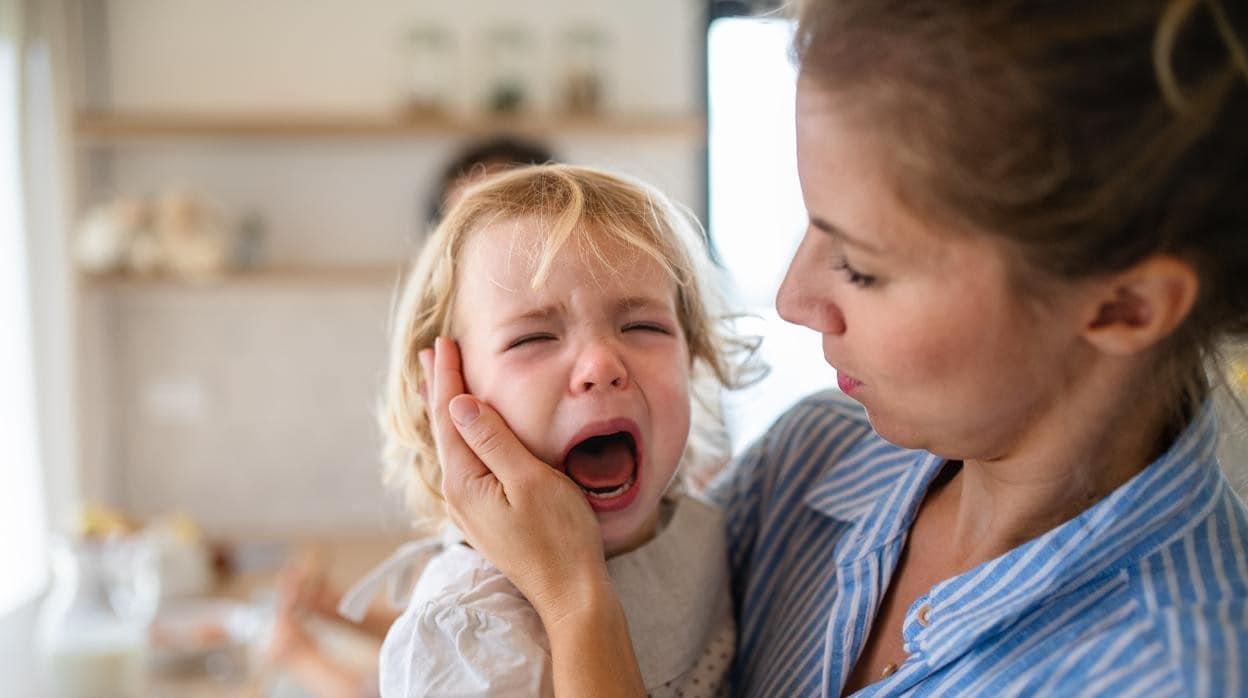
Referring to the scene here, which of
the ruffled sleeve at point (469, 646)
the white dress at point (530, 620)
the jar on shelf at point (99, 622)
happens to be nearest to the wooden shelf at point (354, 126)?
the jar on shelf at point (99, 622)

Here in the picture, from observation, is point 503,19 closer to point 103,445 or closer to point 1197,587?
point 103,445

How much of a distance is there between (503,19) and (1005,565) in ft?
10.7

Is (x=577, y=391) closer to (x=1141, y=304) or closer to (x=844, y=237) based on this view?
(x=844, y=237)

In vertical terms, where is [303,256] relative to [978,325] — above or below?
below

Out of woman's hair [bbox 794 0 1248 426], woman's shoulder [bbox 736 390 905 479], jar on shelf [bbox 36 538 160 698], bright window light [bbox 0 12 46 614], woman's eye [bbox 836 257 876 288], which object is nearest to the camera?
woman's hair [bbox 794 0 1248 426]

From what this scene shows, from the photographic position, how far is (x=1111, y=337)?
2.33ft

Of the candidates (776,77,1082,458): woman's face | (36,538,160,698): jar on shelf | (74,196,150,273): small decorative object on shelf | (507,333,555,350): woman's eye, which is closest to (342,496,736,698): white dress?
(507,333,555,350): woman's eye

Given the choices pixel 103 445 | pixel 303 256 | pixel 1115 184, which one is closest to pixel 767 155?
pixel 303 256

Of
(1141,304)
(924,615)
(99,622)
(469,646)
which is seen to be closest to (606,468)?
(469,646)

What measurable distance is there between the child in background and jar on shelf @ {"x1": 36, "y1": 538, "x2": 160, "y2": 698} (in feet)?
5.03

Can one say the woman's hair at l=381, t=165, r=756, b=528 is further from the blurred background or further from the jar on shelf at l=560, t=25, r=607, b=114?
the jar on shelf at l=560, t=25, r=607, b=114

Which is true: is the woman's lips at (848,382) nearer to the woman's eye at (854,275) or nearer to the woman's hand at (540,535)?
the woman's eye at (854,275)

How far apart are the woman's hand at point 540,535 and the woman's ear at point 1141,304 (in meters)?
0.43

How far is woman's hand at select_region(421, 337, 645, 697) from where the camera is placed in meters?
0.80
